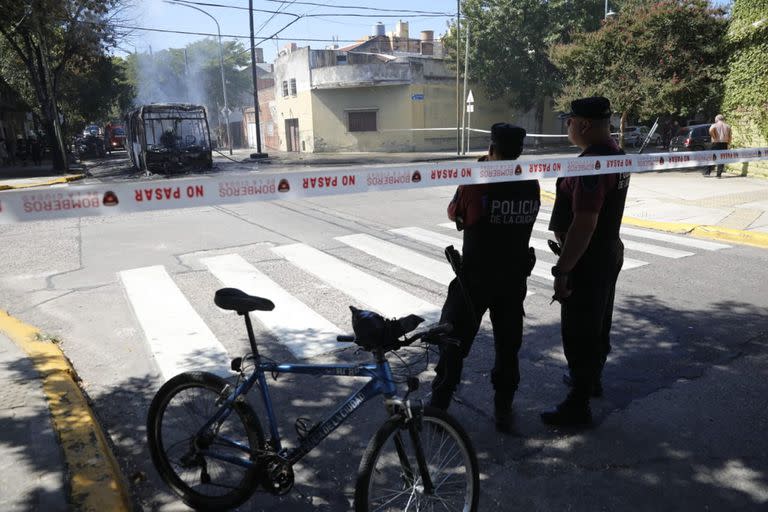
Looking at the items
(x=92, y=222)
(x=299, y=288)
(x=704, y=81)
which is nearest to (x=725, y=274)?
(x=299, y=288)

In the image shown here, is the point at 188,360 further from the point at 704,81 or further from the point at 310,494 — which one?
the point at 704,81

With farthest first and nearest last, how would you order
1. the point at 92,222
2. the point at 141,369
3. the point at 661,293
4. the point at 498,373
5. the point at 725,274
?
the point at 92,222
the point at 725,274
the point at 661,293
the point at 141,369
the point at 498,373

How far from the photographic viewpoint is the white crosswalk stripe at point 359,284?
5730mm

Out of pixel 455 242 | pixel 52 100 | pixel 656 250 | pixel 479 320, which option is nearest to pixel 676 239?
pixel 656 250

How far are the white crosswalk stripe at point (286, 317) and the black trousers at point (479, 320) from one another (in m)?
1.57

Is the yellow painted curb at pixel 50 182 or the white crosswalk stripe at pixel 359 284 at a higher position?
the yellow painted curb at pixel 50 182

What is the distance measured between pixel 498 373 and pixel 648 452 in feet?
3.12

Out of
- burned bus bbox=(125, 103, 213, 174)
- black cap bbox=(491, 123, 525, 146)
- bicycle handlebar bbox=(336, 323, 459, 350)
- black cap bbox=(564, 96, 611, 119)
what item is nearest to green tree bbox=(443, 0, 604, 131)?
burned bus bbox=(125, 103, 213, 174)

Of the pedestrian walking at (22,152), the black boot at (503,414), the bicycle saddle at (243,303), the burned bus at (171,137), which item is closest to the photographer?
the bicycle saddle at (243,303)

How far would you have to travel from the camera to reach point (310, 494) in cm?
296

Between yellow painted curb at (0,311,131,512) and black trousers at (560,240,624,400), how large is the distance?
2637 millimetres

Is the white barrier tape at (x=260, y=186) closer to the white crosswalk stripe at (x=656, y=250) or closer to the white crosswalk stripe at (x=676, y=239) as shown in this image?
the white crosswalk stripe at (x=656, y=250)

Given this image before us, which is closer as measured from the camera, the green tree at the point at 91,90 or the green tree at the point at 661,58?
the green tree at the point at 661,58

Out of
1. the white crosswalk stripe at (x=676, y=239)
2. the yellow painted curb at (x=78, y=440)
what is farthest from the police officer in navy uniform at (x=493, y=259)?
the white crosswalk stripe at (x=676, y=239)
